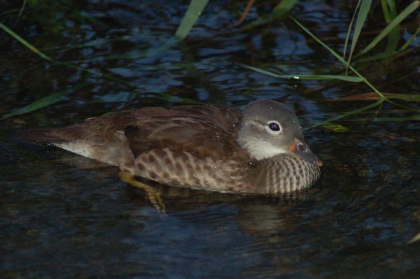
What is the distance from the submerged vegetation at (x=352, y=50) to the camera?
8.61 metres

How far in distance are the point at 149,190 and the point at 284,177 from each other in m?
1.27

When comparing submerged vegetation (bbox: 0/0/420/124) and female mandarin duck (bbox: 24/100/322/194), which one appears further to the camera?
submerged vegetation (bbox: 0/0/420/124)

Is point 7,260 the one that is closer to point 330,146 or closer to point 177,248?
point 177,248

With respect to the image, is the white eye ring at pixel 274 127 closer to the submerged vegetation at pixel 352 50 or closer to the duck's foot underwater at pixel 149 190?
the submerged vegetation at pixel 352 50

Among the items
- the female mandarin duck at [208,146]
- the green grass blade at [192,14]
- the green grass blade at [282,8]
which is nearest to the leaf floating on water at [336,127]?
the female mandarin duck at [208,146]

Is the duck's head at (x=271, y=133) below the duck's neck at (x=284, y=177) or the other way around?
the other way around

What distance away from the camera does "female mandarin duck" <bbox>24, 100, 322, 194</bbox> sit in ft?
26.5

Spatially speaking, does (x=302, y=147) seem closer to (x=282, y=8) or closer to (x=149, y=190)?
(x=149, y=190)

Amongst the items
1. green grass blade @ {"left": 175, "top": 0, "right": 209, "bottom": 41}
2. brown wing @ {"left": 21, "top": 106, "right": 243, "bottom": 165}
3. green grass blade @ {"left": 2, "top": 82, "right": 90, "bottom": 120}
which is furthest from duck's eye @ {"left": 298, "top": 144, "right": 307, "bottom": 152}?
green grass blade @ {"left": 2, "top": 82, "right": 90, "bottom": 120}

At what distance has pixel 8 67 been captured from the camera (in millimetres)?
10469

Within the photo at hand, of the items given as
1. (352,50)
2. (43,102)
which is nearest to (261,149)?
(352,50)

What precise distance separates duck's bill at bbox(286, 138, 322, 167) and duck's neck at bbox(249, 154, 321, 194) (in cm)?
17

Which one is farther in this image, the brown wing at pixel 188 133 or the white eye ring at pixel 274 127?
the brown wing at pixel 188 133

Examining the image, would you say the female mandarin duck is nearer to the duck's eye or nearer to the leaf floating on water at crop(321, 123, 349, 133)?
the duck's eye
